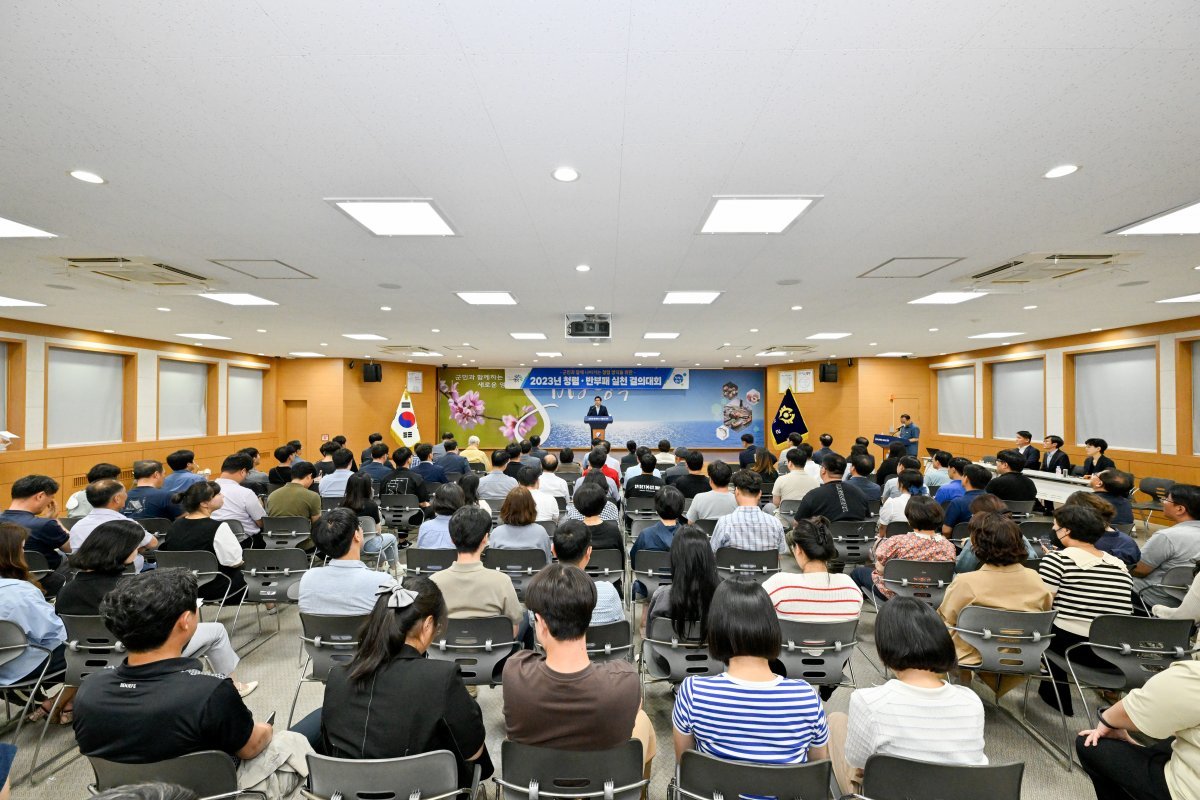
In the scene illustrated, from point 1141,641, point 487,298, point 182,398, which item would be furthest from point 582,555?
point 182,398

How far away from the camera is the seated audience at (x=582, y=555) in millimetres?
2893

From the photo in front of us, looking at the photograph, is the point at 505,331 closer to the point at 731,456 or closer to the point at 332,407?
the point at 332,407

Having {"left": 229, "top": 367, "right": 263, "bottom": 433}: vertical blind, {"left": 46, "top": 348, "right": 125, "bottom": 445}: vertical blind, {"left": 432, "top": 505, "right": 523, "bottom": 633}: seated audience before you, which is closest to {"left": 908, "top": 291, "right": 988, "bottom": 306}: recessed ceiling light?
{"left": 432, "top": 505, "right": 523, "bottom": 633}: seated audience

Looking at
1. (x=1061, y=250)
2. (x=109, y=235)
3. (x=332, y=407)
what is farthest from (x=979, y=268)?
(x=332, y=407)

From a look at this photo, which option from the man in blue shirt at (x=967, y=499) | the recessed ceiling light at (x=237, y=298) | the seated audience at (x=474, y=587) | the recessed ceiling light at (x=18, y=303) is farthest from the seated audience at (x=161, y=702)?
the recessed ceiling light at (x=18, y=303)

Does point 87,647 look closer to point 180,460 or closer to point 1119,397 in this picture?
point 180,460

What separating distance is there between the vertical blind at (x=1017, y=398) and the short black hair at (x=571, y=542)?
12.8 metres

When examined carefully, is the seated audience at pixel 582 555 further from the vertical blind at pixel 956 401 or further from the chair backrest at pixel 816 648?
the vertical blind at pixel 956 401

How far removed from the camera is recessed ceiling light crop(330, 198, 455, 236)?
361 centimetres

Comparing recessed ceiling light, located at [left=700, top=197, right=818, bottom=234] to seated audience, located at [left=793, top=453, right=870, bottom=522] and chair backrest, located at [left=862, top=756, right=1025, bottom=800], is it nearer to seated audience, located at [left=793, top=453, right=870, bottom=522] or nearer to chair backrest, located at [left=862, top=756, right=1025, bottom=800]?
seated audience, located at [left=793, top=453, right=870, bottom=522]

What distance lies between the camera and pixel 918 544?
3.73m

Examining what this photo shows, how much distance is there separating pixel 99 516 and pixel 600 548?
3.78 m

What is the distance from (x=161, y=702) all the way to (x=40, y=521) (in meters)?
3.75

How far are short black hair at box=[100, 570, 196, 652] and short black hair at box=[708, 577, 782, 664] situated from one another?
1.87 meters
